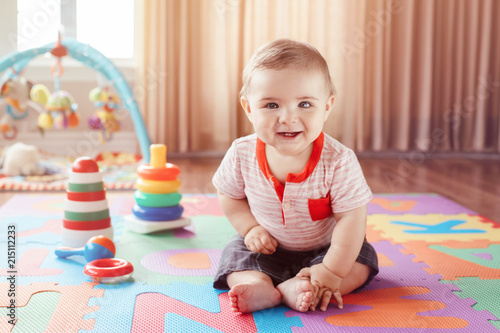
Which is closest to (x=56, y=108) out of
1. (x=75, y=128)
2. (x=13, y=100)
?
(x=13, y=100)

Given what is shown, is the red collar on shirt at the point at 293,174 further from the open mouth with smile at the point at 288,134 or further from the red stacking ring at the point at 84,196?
the red stacking ring at the point at 84,196

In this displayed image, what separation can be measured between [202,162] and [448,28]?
1.46 metres

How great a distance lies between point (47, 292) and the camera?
917mm

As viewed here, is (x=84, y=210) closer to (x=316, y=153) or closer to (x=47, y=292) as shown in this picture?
(x=47, y=292)

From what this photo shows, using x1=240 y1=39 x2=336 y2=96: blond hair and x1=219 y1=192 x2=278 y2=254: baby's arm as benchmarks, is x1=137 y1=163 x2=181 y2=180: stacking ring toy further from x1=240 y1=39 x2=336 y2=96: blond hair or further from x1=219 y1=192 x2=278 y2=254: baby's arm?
x1=240 y1=39 x2=336 y2=96: blond hair

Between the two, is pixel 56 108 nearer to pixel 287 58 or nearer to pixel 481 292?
pixel 287 58

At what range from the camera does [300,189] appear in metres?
0.92

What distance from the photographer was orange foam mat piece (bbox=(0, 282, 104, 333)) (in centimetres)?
79

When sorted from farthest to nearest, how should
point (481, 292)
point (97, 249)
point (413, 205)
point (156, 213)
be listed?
point (413, 205), point (156, 213), point (97, 249), point (481, 292)

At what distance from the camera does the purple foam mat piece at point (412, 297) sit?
2.62 ft

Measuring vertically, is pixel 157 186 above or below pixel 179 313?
above

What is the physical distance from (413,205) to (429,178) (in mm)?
563

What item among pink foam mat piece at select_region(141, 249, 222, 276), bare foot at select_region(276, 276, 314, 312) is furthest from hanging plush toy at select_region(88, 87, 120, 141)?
bare foot at select_region(276, 276, 314, 312)

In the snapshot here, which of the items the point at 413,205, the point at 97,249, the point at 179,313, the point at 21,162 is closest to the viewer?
the point at 179,313
